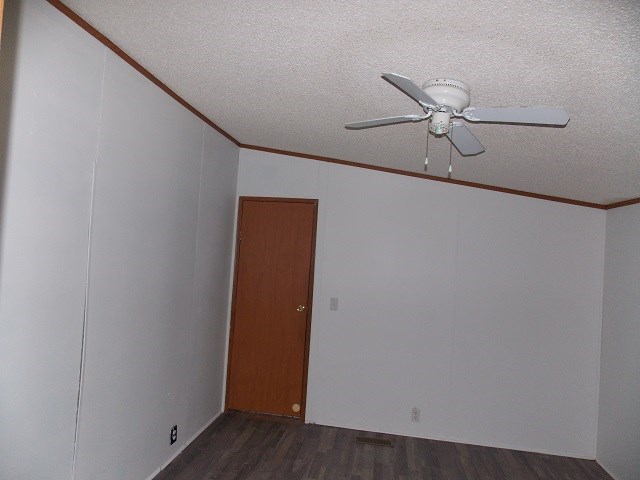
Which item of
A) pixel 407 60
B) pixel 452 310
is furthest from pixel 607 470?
pixel 407 60

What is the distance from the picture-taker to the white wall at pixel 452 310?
4.46 metres

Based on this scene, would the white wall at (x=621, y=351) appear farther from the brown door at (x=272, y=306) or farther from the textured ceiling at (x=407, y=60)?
the brown door at (x=272, y=306)

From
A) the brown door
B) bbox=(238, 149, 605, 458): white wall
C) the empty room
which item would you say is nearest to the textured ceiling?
the empty room

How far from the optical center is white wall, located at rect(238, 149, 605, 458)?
175 inches

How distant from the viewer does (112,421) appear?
281cm

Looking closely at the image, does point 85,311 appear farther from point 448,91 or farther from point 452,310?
point 452,310

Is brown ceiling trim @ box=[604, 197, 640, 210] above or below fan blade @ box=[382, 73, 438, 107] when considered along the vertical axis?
below

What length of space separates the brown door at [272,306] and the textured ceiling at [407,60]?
1.45m

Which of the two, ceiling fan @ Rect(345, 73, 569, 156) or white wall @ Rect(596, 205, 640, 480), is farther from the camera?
white wall @ Rect(596, 205, 640, 480)

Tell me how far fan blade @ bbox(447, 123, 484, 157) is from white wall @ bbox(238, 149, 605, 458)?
83.7 inches

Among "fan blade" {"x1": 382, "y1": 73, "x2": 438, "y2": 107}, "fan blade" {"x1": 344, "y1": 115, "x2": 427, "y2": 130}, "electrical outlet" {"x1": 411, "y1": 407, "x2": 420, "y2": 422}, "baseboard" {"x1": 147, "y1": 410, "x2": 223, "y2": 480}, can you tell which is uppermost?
"fan blade" {"x1": 382, "y1": 73, "x2": 438, "y2": 107}

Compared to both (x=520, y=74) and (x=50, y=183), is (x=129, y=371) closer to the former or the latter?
(x=50, y=183)

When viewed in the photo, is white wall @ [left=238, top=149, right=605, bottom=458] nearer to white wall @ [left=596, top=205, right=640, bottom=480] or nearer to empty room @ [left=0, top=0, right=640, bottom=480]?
empty room @ [left=0, top=0, right=640, bottom=480]

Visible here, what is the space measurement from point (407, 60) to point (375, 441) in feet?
11.3
